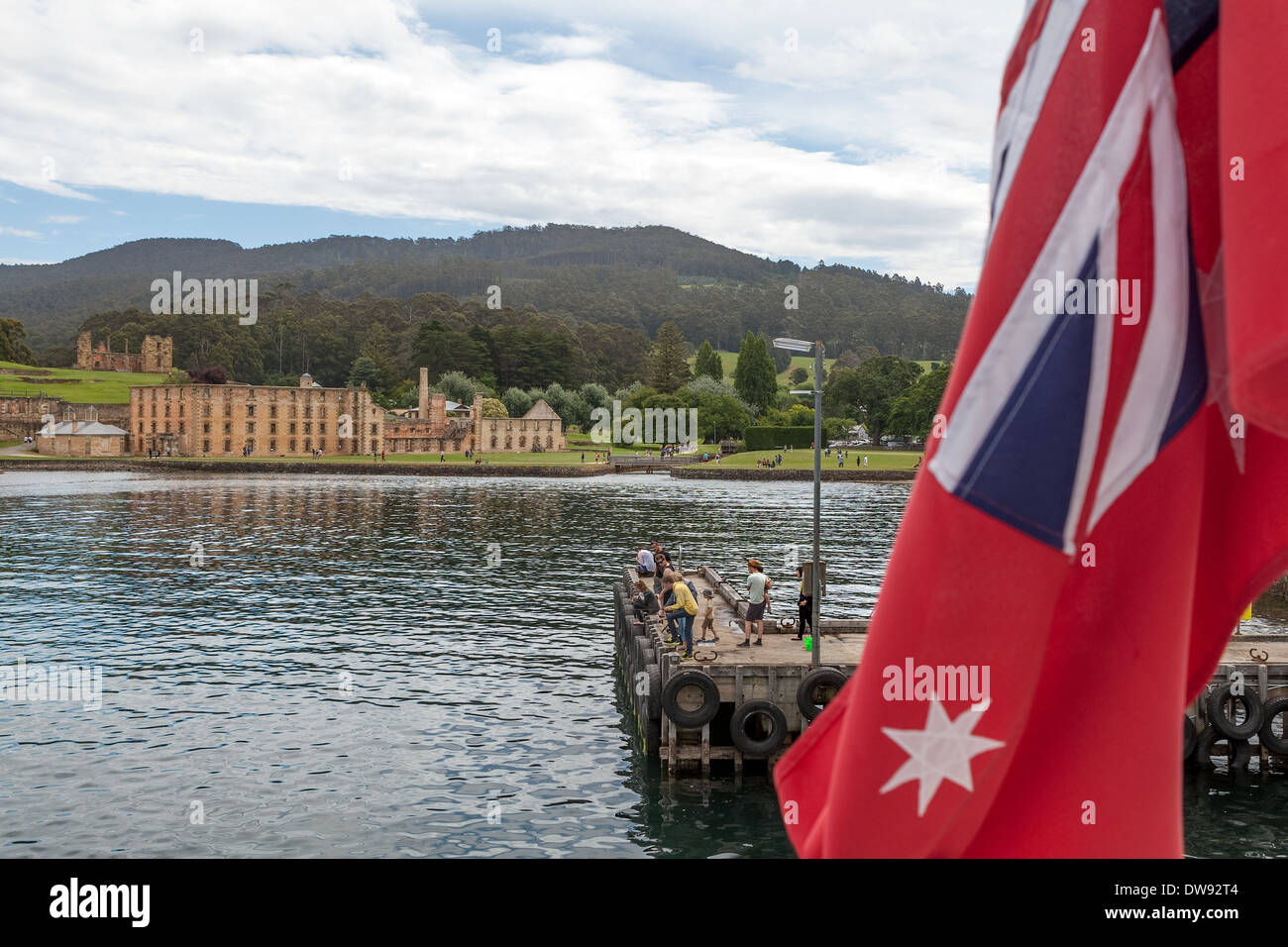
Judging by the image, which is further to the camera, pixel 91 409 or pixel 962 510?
pixel 91 409

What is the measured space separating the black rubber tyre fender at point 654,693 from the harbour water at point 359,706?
3.91 feet

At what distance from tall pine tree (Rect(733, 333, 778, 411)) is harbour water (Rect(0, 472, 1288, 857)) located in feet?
382

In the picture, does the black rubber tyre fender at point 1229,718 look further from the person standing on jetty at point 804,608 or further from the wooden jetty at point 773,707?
the person standing on jetty at point 804,608

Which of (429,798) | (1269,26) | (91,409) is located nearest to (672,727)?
(429,798)

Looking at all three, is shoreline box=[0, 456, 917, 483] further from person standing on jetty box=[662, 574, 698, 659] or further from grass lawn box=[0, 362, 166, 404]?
person standing on jetty box=[662, 574, 698, 659]

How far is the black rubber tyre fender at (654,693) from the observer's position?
24.8 metres

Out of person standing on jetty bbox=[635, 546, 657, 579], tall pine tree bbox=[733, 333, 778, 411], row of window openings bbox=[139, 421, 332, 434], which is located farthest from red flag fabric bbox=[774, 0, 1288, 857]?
tall pine tree bbox=[733, 333, 778, 411]

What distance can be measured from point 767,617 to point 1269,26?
3127cm

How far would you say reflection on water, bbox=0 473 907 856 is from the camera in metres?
20.9

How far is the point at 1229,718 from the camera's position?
2438 cm

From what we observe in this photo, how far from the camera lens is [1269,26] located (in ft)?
6.81

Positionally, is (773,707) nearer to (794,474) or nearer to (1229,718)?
(1229,718)
